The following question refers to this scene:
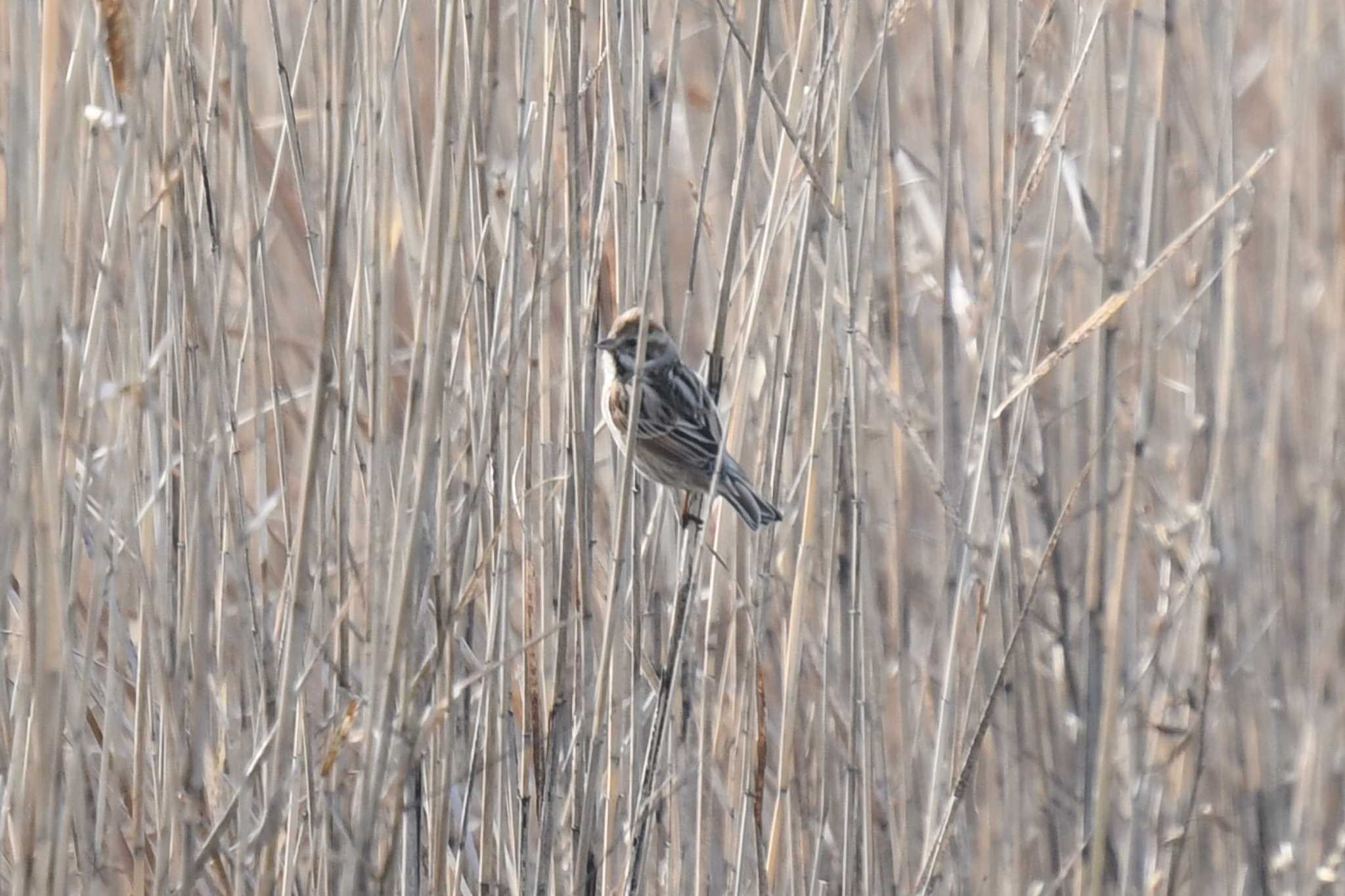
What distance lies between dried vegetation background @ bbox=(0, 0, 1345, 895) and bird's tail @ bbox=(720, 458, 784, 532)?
0.21 feet

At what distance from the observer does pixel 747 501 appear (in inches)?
87.5

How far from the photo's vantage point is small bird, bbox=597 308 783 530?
2223 millimetres

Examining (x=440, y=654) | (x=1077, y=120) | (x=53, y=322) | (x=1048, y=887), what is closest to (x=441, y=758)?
(x=440, y=654)

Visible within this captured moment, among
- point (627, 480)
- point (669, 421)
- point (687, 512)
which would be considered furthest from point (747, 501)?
Answer: point (669, 421)

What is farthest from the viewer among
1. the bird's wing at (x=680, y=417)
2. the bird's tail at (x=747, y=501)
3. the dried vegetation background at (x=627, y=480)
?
the bird's wing at (x=680, y=417)

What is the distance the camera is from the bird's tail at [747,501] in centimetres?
219

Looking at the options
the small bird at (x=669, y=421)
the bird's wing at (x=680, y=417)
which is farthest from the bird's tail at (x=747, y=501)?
the bird's wing at (x=680, y=417)

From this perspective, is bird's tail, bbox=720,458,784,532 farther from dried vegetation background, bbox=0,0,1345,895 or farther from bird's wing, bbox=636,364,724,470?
bird's wing, bbox=636,364,724,470

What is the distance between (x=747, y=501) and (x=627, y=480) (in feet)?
1.33

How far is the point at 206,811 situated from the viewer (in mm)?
2133

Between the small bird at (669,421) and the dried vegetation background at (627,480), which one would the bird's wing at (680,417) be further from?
the dried vegetation background at (627,480)

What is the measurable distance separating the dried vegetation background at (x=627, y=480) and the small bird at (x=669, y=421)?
8 centimetres

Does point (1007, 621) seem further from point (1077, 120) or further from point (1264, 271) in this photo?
point (1264, 271)

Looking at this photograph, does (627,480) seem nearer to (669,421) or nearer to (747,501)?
(747,501)
